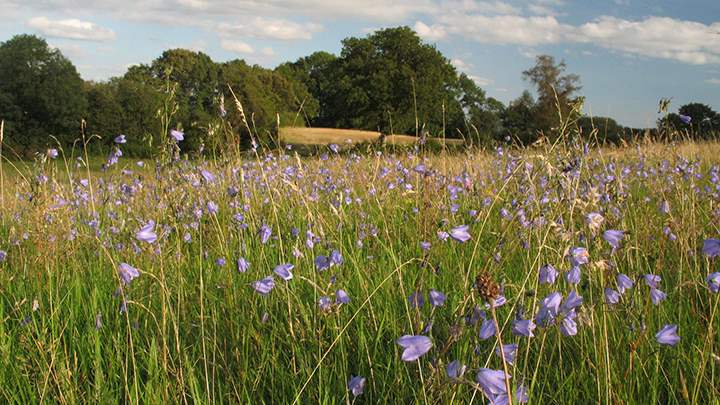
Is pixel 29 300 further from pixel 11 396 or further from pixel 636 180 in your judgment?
pixel 636 180

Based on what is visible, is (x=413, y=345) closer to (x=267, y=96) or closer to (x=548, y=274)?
(x=548, y=274)

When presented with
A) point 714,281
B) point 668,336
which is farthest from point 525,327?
point 714,281

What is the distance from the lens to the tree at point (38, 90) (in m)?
42.1

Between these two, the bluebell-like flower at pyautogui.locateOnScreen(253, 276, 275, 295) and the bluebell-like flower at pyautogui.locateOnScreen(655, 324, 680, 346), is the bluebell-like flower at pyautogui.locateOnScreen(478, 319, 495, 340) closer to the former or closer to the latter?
the bluebell-like flower at pyautogui.locateOnScreen(655, 324, 680, 346)

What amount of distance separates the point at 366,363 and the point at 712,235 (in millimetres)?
2597

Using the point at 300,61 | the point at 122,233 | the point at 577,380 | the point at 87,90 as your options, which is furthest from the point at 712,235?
the point at 300,61

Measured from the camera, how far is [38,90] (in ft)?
140

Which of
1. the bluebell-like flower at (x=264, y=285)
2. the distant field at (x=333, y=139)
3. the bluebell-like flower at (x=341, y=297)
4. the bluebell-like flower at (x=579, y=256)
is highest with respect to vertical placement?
the bluebell-like flower at (x=579, y=256)

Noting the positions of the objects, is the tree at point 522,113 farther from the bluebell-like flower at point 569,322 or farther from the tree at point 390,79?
the bluebell-like flower at point 569,322

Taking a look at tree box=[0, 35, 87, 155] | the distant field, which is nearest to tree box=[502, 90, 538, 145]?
the distant field

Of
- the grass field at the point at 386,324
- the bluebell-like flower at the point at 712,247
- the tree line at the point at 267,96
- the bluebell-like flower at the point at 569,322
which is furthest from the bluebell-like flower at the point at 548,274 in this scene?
the tree line at the point at 267,96

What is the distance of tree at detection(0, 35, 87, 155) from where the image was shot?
42.1m

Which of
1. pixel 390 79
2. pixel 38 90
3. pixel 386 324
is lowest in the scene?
pixel 386 324

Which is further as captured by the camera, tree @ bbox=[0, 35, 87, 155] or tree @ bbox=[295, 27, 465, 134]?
tree @ bbox=[0, 35, 87, 155]
